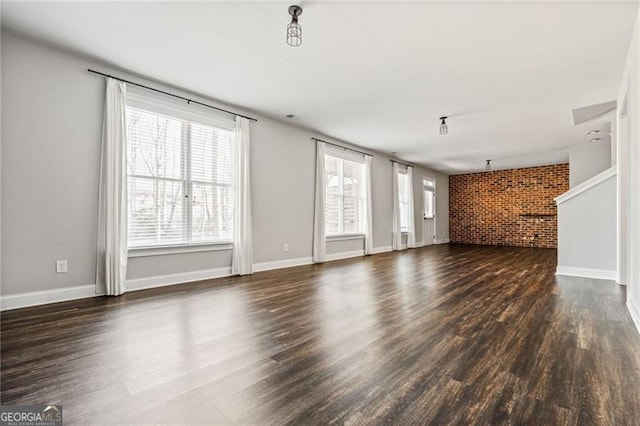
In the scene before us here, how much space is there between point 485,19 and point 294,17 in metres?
1.63

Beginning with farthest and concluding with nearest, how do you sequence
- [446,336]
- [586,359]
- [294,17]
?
1. [294,17]
2. [446,336]
3. [586,359]

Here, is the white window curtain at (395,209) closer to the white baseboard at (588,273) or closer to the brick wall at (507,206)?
the white baseboard at (588,273)

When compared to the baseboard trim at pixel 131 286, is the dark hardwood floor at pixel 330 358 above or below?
below

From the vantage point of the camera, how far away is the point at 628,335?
2285 mm

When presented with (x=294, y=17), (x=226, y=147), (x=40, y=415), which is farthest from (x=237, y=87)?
(x=40, y=415)

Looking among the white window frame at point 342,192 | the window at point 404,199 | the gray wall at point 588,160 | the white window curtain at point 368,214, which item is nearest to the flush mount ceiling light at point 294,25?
the white window frame at point 342,192

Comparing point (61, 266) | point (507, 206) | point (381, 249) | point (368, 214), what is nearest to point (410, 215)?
point (381, 249)

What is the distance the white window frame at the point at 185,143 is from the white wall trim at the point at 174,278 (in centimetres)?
31

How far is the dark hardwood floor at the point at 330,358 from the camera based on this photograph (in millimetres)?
1386

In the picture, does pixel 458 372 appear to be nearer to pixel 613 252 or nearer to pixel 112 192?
pixel 112 192

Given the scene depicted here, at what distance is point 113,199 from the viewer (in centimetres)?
341

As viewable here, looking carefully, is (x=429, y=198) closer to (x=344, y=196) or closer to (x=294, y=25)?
(x=344, y=196)

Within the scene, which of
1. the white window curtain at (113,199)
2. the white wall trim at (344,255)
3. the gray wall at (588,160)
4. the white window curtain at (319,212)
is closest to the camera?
the white window curtain at (113,199)

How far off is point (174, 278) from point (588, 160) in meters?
9.04
